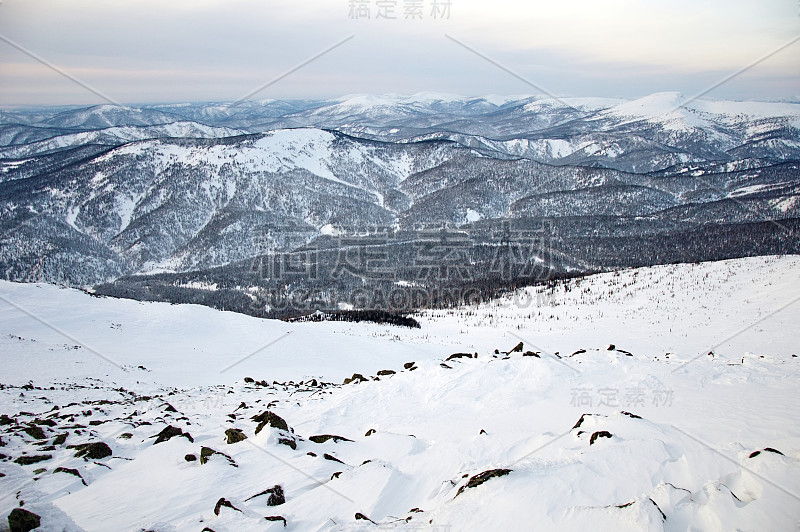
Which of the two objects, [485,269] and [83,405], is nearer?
[83,405]

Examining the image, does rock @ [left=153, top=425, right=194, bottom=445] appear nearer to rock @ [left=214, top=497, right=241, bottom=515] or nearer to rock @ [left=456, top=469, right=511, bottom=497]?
rock @ [left=214, top=497, right=241, bottom=515]

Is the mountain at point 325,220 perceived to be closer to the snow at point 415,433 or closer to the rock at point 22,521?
the snow at point 415,433

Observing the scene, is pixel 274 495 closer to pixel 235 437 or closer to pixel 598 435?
pixel 235 437

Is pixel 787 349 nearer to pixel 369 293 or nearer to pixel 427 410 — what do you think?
pixel 427 410

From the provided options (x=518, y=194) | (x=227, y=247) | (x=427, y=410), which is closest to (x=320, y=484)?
(x=427, y=410)

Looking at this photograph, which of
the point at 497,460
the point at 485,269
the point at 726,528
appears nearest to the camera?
the point at 726,528

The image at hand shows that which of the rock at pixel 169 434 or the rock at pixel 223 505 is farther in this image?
the rock at pixel 169 434

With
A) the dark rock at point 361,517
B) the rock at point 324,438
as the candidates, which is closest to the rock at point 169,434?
the rock at point 324,438
